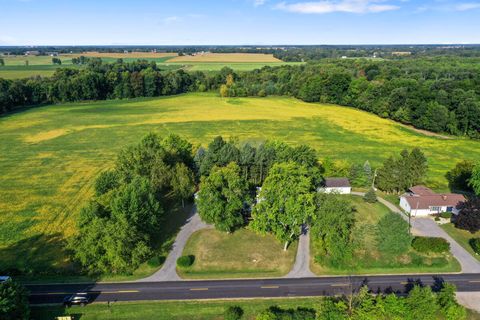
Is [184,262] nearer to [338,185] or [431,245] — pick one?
[431,245]

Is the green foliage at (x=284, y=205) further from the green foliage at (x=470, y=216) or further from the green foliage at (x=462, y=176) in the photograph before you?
the green foliage at (x=462, y=176)

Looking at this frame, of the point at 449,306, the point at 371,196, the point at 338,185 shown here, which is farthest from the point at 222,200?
the point at 449,306

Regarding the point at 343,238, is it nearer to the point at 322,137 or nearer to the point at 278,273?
the point at 278,273

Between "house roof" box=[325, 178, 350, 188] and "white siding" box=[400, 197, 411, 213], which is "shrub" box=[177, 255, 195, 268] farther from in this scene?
"white siding" box=[400, 197, 411, 213]

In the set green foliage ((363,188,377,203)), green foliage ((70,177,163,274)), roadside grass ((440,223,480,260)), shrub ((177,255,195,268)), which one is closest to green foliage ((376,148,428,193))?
green foliage ((363,188,377,203))

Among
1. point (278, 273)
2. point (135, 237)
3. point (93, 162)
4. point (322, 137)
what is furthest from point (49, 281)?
point (322, 137)

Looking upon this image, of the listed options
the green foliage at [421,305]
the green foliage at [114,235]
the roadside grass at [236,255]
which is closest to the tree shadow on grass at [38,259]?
the green foliage at [114,235]
